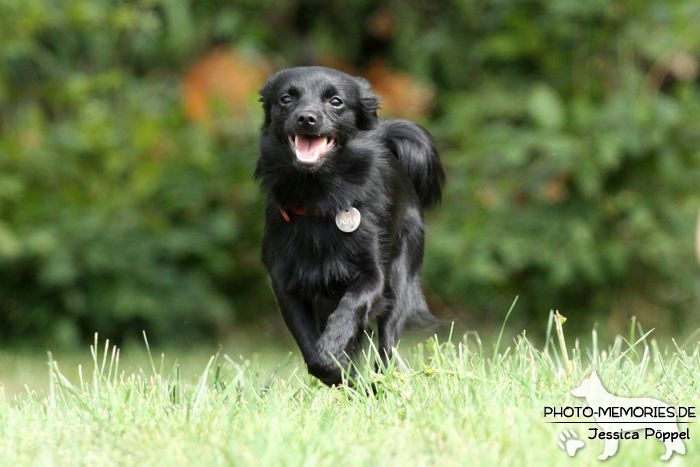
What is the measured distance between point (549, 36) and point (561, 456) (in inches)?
215

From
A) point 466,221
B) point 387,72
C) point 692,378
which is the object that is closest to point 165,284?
point 466,221

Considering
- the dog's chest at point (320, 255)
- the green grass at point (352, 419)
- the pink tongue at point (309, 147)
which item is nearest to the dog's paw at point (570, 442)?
the green grass at point (352, 419)

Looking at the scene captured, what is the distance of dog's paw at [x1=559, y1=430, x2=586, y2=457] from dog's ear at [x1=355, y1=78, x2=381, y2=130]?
1779 mm

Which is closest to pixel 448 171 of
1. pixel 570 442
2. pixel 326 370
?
pixel 326 370

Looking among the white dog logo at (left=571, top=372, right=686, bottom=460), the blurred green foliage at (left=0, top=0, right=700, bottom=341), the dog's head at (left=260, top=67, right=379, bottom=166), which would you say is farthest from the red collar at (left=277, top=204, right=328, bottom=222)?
the blurred green foliage at (left=0, top=0, right=700, bottom=341)

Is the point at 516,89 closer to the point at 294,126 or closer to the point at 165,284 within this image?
the point at 165,284

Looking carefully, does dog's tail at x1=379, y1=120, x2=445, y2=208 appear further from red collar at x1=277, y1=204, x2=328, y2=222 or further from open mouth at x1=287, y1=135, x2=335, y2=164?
red collar at x1=277, y1=204, x2=328, y2=222

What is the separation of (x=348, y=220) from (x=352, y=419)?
1028 mm

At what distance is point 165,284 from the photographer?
698 centimetres

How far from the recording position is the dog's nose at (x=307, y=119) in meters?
3.22

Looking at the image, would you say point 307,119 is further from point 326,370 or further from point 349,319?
point 326,370

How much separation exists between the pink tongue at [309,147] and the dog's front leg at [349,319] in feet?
1.73

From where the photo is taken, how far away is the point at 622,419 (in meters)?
2.35

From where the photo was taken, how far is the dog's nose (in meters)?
3.22
